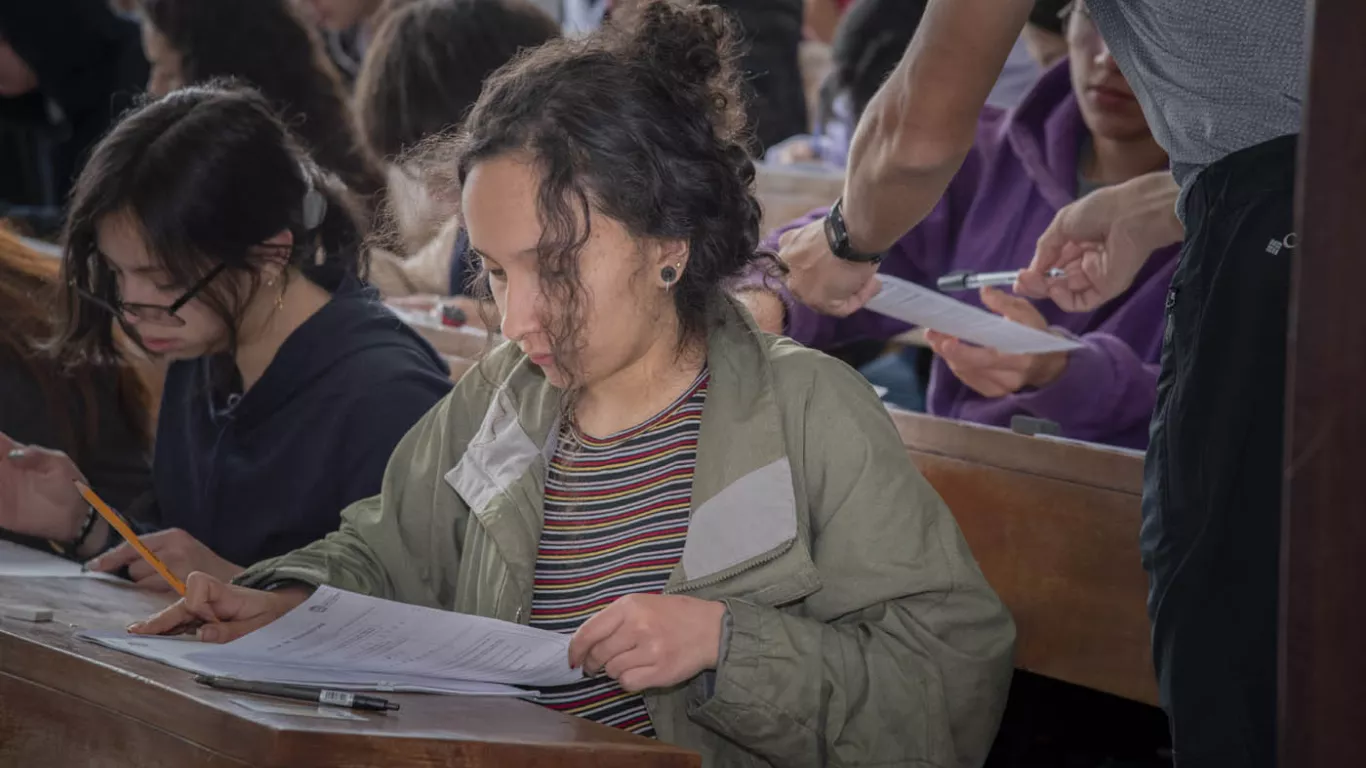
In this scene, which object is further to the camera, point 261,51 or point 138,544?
point 261,51

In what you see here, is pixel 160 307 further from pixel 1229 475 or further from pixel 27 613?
pixel 1229 475

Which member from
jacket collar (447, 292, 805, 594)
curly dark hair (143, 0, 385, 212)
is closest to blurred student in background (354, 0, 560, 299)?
curly dark hair (143, 0, 385, 212)

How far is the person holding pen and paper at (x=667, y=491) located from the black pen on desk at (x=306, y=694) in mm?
203

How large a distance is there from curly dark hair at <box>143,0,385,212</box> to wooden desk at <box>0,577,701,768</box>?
258cm

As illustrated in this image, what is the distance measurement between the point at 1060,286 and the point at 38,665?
1.56 metres

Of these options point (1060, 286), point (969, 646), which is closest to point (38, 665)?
point (969, 646)

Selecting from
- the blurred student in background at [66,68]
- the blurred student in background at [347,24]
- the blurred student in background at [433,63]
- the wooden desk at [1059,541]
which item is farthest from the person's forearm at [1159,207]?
the blurred student in background at [347,24]

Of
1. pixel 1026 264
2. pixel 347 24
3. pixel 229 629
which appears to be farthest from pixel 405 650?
pixel 347 24

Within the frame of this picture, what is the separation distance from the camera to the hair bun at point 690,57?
1.72 meters

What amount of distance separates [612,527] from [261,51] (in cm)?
264

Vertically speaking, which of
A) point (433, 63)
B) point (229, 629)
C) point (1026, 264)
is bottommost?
point (1026, 264)

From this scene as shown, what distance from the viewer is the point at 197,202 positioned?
7.37 ft

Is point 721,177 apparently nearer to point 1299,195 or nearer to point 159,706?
point 159,706

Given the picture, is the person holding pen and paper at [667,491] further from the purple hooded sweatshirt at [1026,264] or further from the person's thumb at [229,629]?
the purple hooded sweatshirt at [1026,264]
